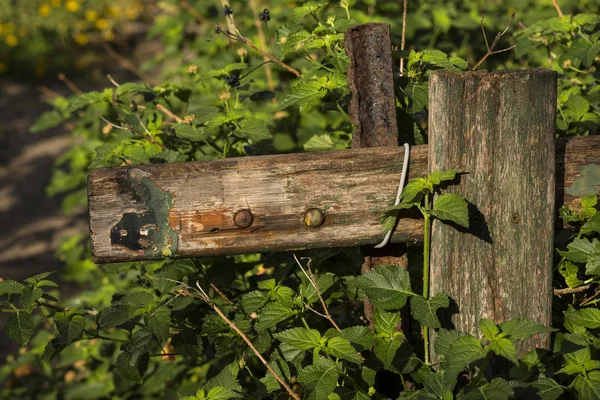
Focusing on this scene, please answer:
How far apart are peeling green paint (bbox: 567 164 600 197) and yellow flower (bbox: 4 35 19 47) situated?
8.98 metres

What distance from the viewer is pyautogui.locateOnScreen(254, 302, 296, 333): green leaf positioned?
2.07 m

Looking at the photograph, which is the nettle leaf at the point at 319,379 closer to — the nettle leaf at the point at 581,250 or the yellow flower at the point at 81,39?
the nettle leaf at the point at 581,250

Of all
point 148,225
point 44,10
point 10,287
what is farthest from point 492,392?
point 44,10

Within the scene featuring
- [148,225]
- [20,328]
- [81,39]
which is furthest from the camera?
[81,39]

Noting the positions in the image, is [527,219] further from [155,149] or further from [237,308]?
[155,149]

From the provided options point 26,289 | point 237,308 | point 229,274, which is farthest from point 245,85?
point 26,289

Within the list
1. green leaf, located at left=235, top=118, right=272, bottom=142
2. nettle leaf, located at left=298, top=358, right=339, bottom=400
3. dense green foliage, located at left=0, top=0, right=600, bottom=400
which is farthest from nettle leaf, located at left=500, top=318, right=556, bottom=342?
green leaf, located at left=235, top=118, right=272, bottom=142

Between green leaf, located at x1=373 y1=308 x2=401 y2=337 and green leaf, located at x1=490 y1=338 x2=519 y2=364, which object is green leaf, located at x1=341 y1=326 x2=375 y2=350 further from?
green leaf, located at x1=490 y1=338 x2=519 y2=364

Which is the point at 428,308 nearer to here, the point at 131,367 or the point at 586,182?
the point at 586,182

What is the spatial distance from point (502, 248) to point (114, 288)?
237cm

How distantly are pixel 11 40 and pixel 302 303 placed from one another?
28.1ft

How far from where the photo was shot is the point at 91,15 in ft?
32.4

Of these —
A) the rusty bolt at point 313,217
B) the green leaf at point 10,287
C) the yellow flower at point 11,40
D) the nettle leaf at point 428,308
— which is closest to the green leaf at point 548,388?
the nettle leaf at point 428,308

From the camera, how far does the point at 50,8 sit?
33.2ft
